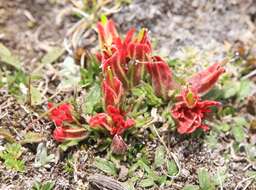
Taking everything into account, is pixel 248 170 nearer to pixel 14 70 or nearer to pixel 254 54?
pixel 254 54

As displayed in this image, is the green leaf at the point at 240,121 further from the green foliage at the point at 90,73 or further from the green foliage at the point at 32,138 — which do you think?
the green foliage at the point at 32,138

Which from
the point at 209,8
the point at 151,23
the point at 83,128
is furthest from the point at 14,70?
the point at 209,8

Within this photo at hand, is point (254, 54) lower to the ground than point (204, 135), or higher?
higher

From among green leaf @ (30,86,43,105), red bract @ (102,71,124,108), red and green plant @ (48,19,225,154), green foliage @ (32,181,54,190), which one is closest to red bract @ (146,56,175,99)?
red and green plant @ (48,19,225,154)

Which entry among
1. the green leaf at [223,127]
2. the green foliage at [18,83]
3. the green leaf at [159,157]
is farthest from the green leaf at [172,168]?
the green foliage at [18,83]

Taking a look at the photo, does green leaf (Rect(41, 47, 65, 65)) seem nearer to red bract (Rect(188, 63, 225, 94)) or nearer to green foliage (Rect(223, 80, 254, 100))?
red bract (Rect(188, 63, 225, 94))

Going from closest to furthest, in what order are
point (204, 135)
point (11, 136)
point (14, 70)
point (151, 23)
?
point (11, 136)
point (204, 135)
point (14, 70)
point (151, 23)
